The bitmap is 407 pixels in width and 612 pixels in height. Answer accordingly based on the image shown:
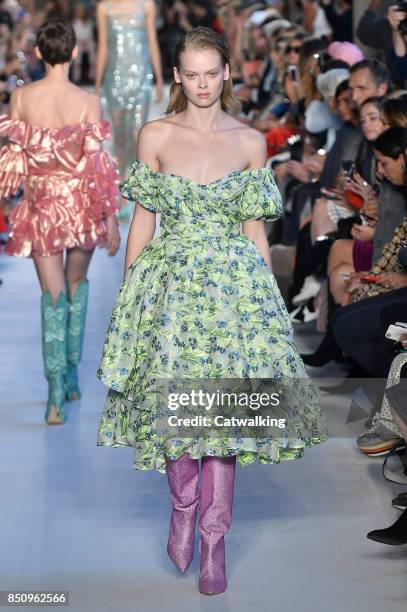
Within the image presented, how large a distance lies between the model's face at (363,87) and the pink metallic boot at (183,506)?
11.6 feet

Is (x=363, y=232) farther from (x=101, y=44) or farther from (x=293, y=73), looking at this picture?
(x=101, y=44)

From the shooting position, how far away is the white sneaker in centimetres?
686

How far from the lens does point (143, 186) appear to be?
3785 millimetres

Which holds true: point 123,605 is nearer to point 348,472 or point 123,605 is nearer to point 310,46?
point 348,472

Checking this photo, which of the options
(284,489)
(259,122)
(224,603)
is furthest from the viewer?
(259,122)

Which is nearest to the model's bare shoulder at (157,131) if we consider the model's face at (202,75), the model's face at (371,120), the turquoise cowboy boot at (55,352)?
the model's face at (202,75)

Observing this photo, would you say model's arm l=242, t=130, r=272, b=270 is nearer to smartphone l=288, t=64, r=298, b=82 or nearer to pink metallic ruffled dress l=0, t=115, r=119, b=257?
pink metallic ruffled dress l=0, t=115, r=119, b=257

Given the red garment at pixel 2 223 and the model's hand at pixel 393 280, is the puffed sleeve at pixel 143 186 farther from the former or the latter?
the red garment at pixel 2 223

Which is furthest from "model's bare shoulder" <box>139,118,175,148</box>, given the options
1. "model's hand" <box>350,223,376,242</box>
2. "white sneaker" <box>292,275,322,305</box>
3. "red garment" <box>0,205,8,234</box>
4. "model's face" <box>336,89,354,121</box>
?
"red garment" <box>0,205,8,234</box>

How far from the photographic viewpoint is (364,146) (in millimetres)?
6645

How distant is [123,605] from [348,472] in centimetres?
133

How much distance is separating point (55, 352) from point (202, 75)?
2054mm

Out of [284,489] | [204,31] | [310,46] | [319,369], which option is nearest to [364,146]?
[319,369]

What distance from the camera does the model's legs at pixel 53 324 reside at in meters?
5.49
